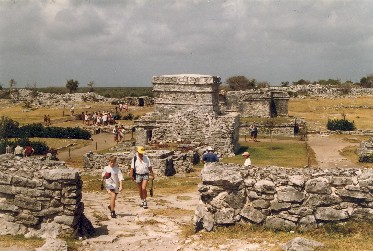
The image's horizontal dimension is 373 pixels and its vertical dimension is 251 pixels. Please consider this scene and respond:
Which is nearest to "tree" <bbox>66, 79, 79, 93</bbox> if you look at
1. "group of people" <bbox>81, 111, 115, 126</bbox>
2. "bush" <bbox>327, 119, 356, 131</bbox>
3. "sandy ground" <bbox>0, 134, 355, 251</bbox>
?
"group of people" <bbox>81, 111, 115, 126</bbox>

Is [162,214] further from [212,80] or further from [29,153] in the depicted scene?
[212,80]

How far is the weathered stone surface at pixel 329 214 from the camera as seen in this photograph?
836cm

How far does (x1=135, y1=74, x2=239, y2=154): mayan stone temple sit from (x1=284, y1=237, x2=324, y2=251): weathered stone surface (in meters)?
18.6

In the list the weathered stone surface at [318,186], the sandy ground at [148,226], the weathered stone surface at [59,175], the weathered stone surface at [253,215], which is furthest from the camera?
the weathered stone surface at [59,175]

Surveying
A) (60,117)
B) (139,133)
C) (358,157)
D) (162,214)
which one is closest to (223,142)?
(139,133)

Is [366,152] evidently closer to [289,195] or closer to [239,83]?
[289,195]

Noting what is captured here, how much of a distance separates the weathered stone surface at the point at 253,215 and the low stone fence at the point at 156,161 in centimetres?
1014

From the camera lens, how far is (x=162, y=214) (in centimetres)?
1115

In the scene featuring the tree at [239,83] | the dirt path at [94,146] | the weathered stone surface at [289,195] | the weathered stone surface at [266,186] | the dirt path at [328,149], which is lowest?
the dirt path at [328,149]

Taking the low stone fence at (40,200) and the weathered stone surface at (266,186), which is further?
the low stone fence at (40,200)

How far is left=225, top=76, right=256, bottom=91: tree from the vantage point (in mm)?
80062

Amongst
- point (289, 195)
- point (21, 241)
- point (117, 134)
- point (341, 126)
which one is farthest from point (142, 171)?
point (341, 126)

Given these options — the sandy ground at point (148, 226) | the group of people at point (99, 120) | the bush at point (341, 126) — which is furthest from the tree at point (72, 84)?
the sandy ground at point (148, 226)

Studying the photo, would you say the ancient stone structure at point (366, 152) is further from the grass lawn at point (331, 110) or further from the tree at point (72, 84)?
the tree at point (72, 84)
